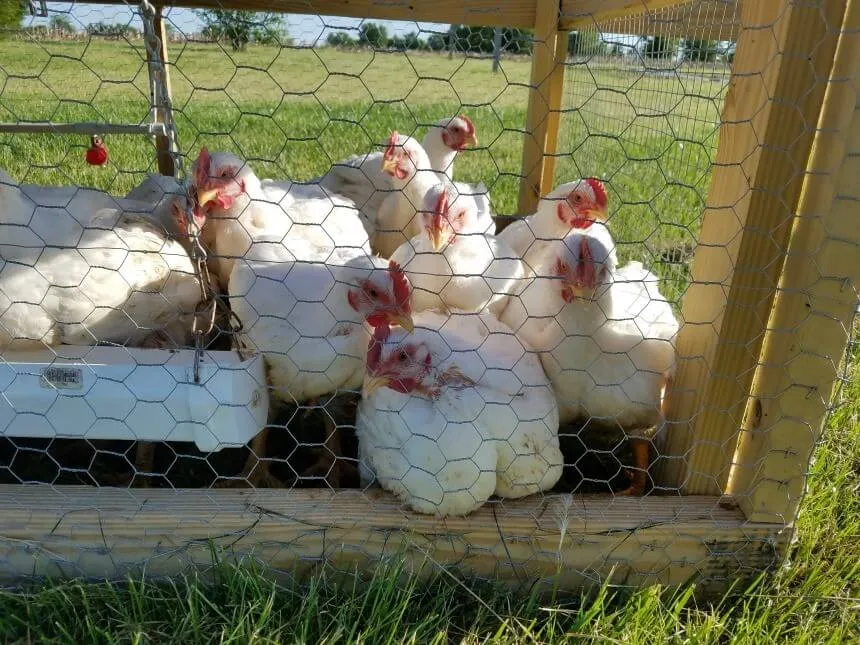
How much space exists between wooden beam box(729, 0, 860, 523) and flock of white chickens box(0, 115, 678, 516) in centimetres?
25

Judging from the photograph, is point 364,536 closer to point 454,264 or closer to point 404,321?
point 404,321

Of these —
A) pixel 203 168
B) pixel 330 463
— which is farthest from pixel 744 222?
pixel 203 168

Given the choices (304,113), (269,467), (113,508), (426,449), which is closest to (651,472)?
(426,449)

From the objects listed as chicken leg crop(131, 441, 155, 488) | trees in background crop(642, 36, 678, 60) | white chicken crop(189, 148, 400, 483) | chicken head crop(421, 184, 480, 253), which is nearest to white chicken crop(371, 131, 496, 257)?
chicken head crop(421, 184, 480, 253)

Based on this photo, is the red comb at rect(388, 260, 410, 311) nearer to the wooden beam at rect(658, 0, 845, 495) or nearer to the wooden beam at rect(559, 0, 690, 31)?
the wooden beam at rect(658, 0, 845, 495)

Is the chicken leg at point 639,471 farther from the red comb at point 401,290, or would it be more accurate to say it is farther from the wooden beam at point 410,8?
the wooden beam at point 410,8

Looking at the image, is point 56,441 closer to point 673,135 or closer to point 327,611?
point 327,611

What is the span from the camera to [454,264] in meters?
1.79

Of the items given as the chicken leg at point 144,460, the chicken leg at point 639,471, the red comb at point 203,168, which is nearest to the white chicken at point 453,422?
the chicken leg at point 639,471

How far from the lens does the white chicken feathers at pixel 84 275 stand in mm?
1415

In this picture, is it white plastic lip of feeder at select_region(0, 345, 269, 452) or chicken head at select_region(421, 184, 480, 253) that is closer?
white plastic lip of feeder at select_region(0, 345, 269, 452)

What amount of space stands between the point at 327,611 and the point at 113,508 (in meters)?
0.44

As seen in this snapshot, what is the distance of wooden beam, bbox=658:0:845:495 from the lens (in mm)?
1063

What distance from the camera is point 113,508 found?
120 cm
